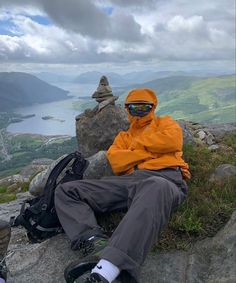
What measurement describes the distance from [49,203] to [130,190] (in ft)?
5.69

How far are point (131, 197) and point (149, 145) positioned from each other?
133 centimetres

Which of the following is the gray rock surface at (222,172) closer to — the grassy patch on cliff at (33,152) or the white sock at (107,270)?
the white sock at (107,270)

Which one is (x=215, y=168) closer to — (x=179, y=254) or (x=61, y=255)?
(x=179, y=254)

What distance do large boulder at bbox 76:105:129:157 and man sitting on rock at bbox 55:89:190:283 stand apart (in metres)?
4.41

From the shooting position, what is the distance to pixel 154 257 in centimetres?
591

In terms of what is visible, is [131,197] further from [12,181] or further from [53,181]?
[12,181]

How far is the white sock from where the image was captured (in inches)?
172

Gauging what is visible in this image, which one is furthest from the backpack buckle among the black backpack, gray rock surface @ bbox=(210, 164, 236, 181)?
gray rock surface @ bbox=(210, 164, 236, 181)

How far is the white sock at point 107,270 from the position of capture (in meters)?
4.37

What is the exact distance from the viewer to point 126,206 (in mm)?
6688

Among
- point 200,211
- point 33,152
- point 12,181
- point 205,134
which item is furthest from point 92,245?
point 33,152

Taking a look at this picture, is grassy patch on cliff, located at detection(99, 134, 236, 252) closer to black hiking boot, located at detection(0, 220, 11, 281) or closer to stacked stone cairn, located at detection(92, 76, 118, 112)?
black hiking boot, located at detection(0, 220, 11, 281)

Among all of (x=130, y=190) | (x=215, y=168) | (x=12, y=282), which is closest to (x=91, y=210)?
(x=130, y=190)

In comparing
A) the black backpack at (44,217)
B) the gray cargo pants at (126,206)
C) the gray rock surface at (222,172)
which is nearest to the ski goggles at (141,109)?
the gray cargo pants at (126,206)
